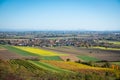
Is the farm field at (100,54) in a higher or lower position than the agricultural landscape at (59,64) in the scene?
lower

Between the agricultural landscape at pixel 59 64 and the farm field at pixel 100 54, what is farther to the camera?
the farm field at pixel 100 54

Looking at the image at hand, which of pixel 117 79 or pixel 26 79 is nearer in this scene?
pixel 26 79

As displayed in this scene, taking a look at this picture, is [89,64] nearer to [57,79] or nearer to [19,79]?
[57,79]

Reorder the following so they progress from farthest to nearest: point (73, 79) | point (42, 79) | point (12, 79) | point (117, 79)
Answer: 1. point (117, 79)
2. point (73, 79)
3. point (42, 79)
4. point (12, 79)

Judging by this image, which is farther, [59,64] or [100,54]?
[100,54]

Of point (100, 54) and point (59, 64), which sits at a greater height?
point (59, 64)

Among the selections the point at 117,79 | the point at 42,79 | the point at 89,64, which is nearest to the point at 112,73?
the point at 117,79

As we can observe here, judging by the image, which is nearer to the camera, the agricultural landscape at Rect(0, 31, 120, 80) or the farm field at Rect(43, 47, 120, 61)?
the agricultural landscape at Rect(0, 31, 120, 80)

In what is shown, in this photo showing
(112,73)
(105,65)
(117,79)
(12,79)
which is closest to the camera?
(12,79)

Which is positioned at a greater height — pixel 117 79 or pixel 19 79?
pixel 19 79

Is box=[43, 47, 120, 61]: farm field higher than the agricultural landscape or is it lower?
lower
